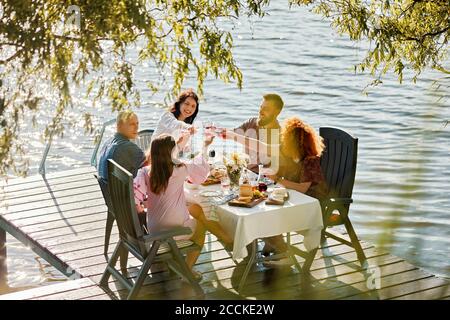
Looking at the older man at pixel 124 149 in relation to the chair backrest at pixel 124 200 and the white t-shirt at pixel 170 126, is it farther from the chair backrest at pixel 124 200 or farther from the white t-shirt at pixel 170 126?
the white t-shirt at pixel 170 126

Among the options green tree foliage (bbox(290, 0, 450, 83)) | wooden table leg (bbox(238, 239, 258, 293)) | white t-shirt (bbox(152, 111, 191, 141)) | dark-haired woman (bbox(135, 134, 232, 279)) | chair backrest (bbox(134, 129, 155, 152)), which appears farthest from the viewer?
chair backrest (bbox(134, 129, 155, 152))

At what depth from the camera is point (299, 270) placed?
5820 millimetres

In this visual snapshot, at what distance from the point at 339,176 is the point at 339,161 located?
0.40 ft

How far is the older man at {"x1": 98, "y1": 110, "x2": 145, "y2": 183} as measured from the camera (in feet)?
18.7

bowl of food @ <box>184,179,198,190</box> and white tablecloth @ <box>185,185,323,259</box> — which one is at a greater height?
bowl of food @ <box>184,179,198,190</box>

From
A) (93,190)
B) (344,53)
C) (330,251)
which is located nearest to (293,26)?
(344,53)

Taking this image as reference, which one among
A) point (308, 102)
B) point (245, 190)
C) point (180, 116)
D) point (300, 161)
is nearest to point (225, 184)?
point (245, 190)

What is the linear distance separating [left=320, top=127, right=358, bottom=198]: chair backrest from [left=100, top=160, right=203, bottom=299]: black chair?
1327mm

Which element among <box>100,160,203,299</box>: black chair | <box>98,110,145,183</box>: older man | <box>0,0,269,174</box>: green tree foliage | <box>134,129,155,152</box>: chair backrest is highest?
<box>0,0,269,174</box>: green tree foliage

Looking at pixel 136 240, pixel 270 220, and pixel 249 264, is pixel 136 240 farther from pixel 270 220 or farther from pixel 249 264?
pixel 270 220

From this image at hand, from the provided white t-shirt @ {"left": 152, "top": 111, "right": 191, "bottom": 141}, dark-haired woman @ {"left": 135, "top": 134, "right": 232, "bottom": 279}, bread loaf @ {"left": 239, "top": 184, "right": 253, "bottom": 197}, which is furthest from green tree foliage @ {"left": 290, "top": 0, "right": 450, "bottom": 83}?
dark-haired woman @ {"left": 135, "top": 134, "right": 232, "bottom": 279}

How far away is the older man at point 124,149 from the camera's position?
571 centimetres

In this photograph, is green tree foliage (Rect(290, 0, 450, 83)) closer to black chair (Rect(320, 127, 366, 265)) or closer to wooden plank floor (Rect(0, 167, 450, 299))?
black chair (Rect(320, 127, 366, 265))
